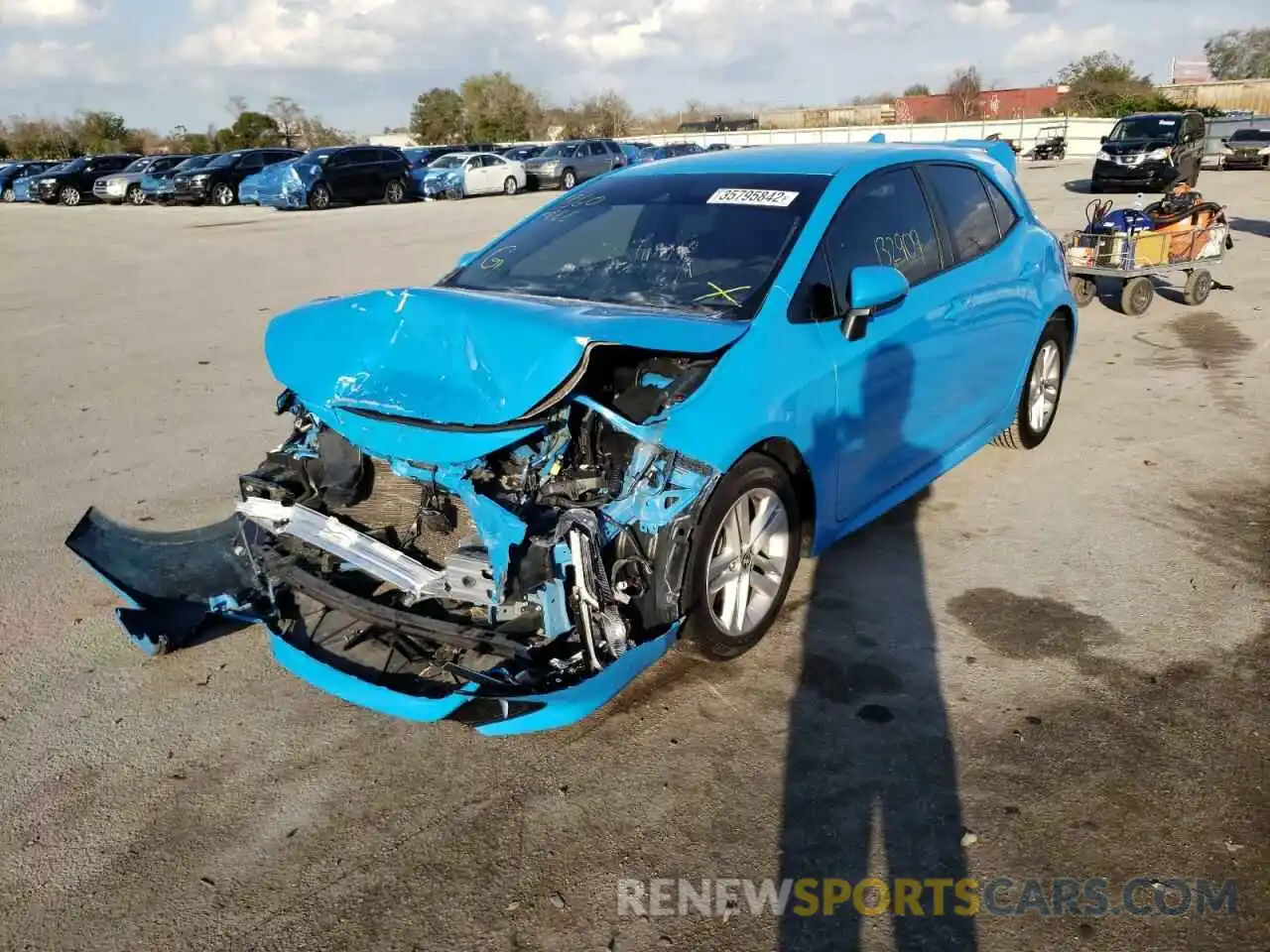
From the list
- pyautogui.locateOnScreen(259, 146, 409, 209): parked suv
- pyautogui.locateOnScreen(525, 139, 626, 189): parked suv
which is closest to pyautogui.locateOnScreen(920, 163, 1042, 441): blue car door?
pyautogui.locateOnScreen(259, 146, 409, 209): parked suv

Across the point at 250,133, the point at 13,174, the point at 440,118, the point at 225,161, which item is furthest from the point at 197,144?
the point at 225,161

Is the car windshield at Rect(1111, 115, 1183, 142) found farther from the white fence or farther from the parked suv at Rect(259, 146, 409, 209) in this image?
the parked suv at Rect(259, 146, 409, 209)

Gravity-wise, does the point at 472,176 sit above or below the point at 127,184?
below

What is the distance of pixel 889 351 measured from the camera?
13.8 ft

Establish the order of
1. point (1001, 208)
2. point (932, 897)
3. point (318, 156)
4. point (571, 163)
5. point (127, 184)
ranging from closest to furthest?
point (932, 897) → point (1001, 208) → point (318, 156) → point (571, 163) → point (127, 184)

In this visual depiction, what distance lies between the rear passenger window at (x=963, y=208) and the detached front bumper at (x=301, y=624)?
2.73 metres

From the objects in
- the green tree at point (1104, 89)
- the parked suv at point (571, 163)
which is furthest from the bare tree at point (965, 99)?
the parked suv at point (571, 163)

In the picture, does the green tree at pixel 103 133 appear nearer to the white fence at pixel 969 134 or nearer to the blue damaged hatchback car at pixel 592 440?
the white fence at pixel 969 134

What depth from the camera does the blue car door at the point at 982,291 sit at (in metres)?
4.82

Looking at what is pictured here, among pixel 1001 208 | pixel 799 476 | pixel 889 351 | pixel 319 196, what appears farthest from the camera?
pixel 319 196

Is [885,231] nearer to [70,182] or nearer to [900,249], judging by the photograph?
[900,249]

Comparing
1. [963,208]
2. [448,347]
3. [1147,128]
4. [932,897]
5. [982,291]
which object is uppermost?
[1147,128]

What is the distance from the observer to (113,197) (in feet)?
108

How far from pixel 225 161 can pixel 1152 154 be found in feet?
85.2
